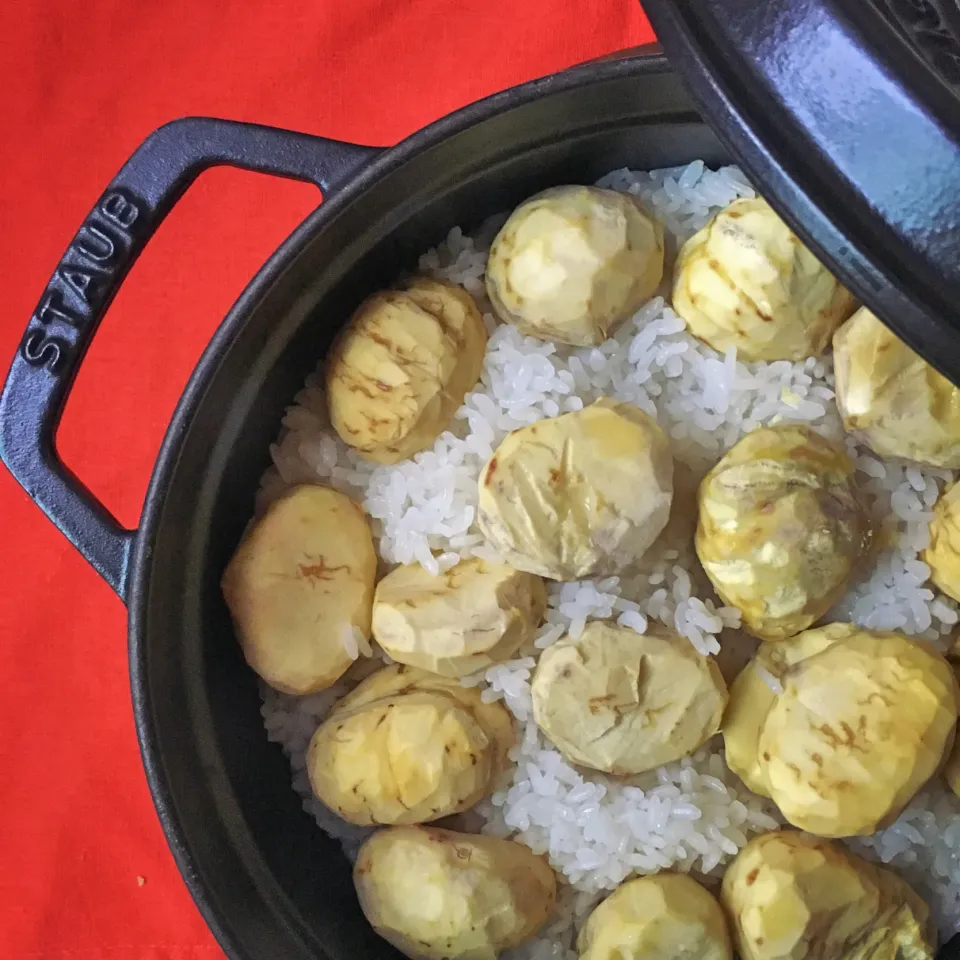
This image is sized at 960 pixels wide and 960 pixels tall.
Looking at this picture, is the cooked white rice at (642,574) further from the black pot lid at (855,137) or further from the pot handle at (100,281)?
the black pot lid at (855,137)

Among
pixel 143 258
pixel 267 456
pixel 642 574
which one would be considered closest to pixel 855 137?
pixel 642 574

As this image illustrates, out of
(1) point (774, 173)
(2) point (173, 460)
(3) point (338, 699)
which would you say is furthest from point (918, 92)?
(3) point (338, 699)

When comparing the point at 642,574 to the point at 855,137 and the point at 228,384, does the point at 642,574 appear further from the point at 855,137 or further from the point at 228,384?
the point at 855,137

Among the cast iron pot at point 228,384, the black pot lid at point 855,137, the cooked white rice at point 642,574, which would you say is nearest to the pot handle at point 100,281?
the cast iron pot at point 228,384

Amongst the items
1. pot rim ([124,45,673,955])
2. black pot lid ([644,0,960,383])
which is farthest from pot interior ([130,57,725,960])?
black pot lid ([644,0,960,383])

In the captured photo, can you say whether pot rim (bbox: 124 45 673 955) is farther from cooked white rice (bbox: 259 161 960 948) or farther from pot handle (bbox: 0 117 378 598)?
cooked white rice (bbox: 259 161 960 948)

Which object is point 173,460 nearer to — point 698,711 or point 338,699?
point 338,699
